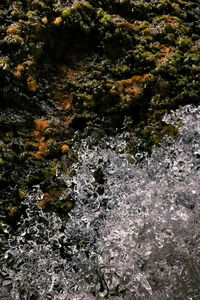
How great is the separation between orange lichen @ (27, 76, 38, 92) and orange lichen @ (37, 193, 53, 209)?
3.17ft

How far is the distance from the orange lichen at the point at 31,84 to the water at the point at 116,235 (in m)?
0.67

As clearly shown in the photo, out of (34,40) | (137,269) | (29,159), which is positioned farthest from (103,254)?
(34,40)

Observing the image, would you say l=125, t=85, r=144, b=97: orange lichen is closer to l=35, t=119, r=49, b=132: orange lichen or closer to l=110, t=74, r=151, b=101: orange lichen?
l=110, t=74, r=151, b=101: orange lichen

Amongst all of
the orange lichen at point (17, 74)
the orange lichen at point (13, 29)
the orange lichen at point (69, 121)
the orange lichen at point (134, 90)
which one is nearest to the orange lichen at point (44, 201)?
the orange lichen at point (69, 121)

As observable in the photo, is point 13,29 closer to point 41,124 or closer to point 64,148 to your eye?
point 41,124

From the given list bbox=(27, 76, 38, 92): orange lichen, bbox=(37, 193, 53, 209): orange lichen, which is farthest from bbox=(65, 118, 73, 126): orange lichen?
bbox=(37, 193, 53, 209): orange lichen

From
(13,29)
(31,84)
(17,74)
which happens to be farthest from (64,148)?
(13,29)

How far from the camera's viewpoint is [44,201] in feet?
10.5

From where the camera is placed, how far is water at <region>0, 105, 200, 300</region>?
9.80 feet

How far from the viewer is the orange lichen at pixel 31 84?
139 inches

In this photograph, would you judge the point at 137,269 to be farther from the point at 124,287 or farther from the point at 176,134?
the point at 176,134

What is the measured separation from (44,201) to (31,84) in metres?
1.07

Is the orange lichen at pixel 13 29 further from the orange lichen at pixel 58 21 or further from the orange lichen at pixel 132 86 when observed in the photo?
the orange lichen at pixel 132 86

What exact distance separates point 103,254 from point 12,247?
705mm
